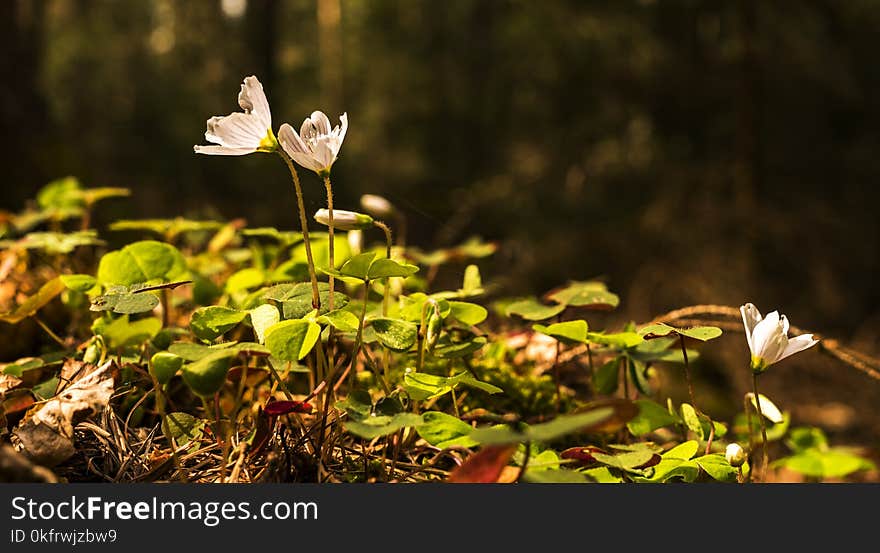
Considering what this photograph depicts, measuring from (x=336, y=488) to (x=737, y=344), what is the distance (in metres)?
3.94

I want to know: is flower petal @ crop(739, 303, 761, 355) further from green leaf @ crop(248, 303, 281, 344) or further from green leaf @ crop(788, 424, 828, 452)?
green leaf @ crop(788, 424, 828, 452)

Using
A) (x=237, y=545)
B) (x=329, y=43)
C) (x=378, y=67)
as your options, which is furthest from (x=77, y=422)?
(x=329, y=43)

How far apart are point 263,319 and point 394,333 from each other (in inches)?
5.6

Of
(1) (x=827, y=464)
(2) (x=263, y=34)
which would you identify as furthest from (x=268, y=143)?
(2) (x=263, y=34)

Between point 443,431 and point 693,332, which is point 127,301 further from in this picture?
point 693,332

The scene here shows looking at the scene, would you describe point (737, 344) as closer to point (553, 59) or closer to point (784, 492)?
point (553, 59)

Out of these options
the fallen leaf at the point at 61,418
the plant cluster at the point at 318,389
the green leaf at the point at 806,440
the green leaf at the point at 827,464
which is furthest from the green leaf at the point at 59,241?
the green leaf at the point at 806,440

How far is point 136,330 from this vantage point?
2.25 feet

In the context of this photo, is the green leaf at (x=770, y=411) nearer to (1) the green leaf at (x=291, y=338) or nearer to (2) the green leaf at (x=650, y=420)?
(2) the green leaf at (x=650, y=420)

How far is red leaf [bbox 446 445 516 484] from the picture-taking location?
610 millimetres

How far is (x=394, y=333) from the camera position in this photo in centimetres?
77

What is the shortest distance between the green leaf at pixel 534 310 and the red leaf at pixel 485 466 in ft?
1.43

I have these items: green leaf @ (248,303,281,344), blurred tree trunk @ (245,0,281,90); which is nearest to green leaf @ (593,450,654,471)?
green leaf @ (248,303,281,344)

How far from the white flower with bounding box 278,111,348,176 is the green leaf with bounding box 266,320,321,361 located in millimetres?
183
